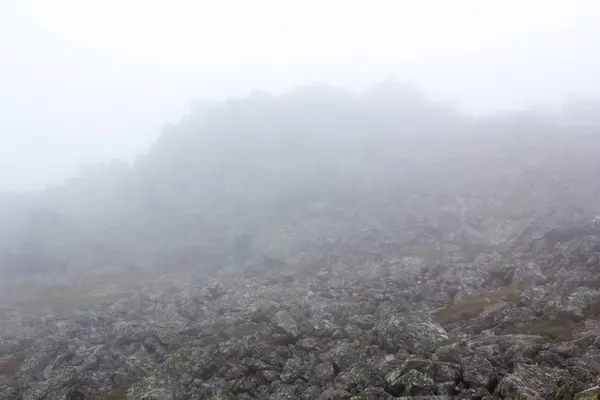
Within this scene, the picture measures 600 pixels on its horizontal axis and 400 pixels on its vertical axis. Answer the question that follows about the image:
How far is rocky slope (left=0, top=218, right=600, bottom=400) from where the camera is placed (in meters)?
32.3

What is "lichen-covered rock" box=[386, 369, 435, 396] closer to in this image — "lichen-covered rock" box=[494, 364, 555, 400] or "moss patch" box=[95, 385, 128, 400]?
"lichen-covered rock" box=[494, 364, 555, 400]

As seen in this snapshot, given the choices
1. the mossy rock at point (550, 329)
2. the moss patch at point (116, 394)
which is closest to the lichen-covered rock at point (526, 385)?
the mossy rock at point (550, 329)

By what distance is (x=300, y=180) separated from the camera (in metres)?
153

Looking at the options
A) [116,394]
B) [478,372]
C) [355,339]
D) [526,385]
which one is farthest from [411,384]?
[116,394]

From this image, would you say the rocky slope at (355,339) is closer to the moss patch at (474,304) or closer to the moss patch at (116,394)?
the moss patch at (116,394)

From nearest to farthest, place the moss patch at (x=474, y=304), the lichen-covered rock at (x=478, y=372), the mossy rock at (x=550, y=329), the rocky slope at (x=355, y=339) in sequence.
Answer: the lichen-covered rock at (x=478, y=372)
the rocky slope at (x=355, y=339)
the mossy rock at (x=550, y=329)
the moss patch at (x=474, y=304)

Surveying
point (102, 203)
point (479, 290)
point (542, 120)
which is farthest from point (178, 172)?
point (542, 120)

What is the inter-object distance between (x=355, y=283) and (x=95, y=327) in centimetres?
4006

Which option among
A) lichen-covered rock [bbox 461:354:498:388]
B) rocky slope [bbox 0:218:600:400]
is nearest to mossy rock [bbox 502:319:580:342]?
rocky slope [bbox 0:218:600:400]

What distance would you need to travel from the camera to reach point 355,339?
42.7 meters

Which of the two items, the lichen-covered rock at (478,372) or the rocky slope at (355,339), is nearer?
the lichen-covered rock at (478,372)

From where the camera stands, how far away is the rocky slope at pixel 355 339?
106ft

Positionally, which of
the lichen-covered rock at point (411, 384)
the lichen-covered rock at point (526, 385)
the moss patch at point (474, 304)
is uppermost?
the lichen-covered rock at point (526, 385)

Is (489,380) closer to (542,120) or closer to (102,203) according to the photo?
(102,203)
